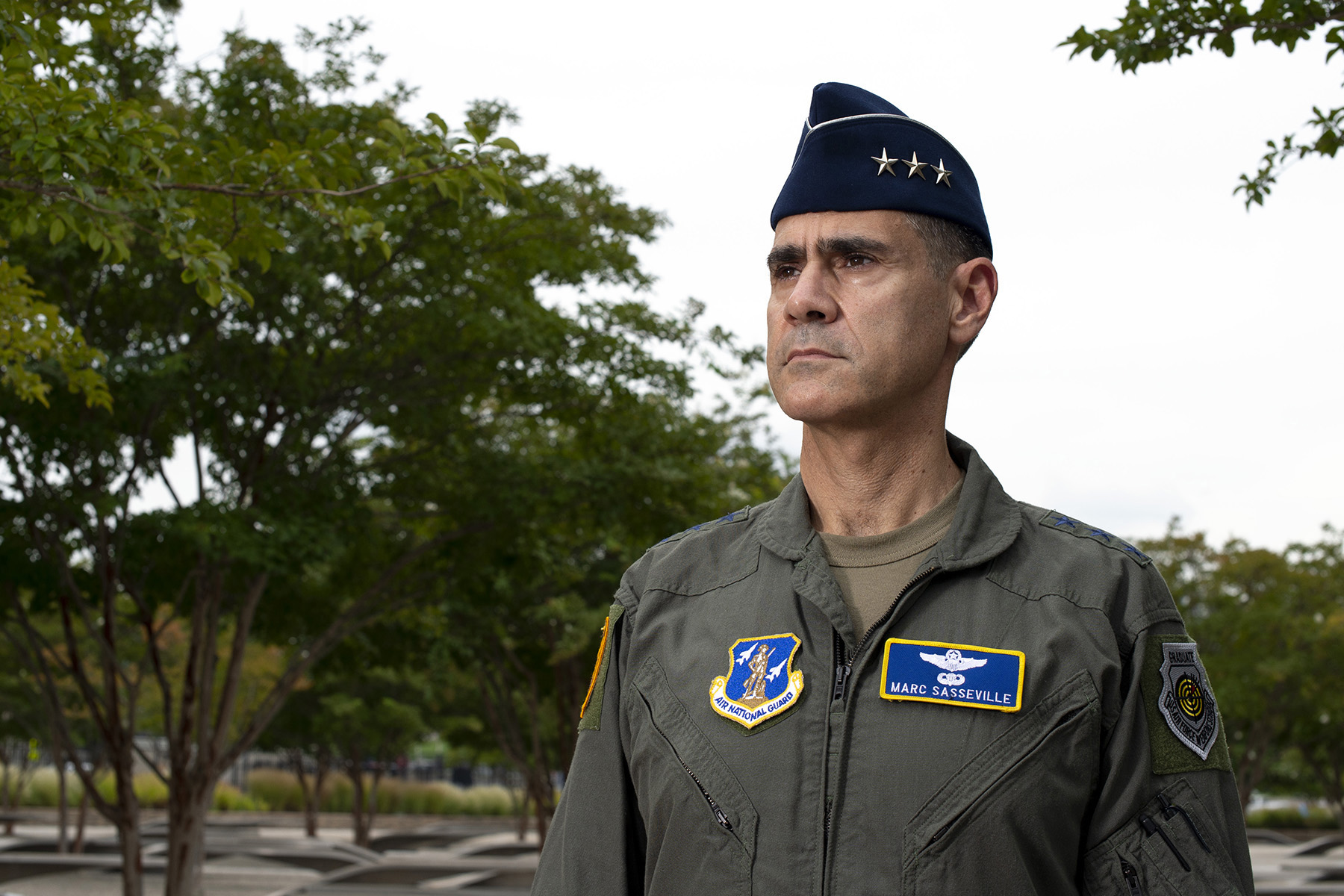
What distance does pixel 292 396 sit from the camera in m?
11.7

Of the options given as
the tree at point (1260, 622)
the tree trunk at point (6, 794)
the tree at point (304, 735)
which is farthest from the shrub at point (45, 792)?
the tree at point (1260, 622)

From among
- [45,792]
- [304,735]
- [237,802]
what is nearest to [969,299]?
[304,735]

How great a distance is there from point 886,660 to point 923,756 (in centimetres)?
13

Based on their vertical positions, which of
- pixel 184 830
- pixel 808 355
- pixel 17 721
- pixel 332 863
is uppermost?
pixel 808 355

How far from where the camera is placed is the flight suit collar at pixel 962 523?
166 centimetres

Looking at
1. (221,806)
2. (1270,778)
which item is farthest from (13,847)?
(1270,778)

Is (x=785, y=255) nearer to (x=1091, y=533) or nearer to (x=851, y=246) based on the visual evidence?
(x=851, y=246)

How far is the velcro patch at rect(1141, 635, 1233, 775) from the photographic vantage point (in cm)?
151

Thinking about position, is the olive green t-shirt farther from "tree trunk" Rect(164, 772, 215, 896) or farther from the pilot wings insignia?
"tree trunk" Rect(164, 772, 215, 896)

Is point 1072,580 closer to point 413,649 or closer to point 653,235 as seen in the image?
point 653,235

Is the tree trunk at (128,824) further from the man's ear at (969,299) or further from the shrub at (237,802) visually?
the shrub at (237,802)

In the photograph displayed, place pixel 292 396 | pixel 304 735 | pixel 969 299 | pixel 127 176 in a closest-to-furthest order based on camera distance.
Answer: pixel 969 299 < pixel 127 176 < pixel 292 396 < pixel 304 735

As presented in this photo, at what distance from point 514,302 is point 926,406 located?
31.9ft

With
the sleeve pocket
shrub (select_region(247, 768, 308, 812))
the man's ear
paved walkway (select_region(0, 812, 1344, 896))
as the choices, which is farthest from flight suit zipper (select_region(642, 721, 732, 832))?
shrub (select_region(247, 768, 308, 812))
